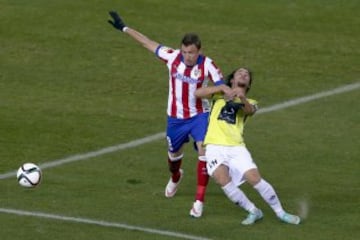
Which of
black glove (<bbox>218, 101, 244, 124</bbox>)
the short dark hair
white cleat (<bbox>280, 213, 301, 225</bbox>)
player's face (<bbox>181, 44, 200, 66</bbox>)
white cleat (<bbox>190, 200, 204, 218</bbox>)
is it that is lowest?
white cleat (<bbox>280, 213, 301, 225</bbox>)

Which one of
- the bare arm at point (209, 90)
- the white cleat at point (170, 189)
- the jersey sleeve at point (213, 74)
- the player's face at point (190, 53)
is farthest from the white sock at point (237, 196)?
the player's face at point (190, 53)

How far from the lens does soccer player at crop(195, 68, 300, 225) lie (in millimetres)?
14578

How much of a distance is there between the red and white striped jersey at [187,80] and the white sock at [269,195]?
1.57 meters

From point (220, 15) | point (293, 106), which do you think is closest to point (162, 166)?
point (293, 106)

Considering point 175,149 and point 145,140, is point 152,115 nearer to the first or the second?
point 145,140

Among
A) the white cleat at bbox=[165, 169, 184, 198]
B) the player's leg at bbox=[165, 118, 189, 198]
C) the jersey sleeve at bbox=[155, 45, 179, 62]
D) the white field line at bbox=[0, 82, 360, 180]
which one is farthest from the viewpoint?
the white field line at bbox=[0, 82, 360, 180]

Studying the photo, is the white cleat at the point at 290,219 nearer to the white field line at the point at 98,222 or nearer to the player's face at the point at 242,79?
the white field line at the point at 98,222

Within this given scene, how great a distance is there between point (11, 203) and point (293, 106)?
6.88 meters

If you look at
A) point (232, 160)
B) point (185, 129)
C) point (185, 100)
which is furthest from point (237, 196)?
point (185, 100)

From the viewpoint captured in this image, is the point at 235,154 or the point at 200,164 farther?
the point at 200,164

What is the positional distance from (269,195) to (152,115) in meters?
6.13

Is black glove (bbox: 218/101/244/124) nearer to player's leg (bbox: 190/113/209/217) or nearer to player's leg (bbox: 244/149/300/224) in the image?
player's leg (bbox: 244/149/300/224)

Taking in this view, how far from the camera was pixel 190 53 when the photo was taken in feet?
50.0

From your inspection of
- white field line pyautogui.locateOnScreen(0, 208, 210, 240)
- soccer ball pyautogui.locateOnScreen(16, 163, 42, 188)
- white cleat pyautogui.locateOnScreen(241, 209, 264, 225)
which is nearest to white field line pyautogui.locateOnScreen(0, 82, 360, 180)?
soccer ball pyautogui.locateOnScreen(16, 163, 42, 188)
